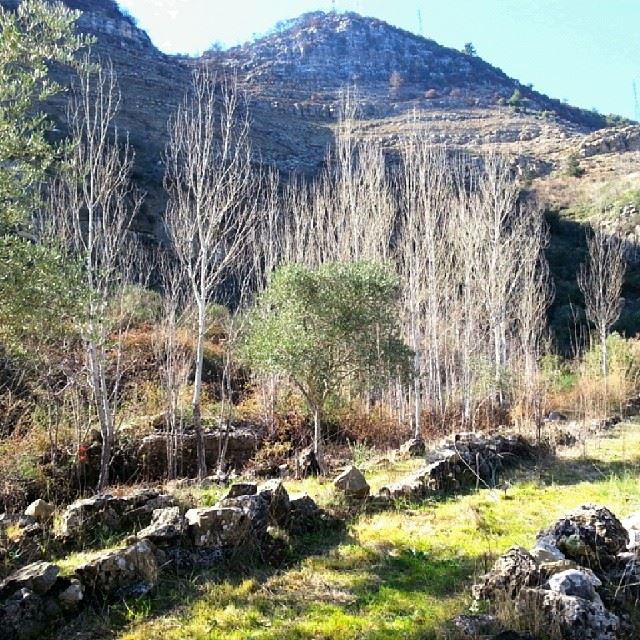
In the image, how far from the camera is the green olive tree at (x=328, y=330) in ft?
32.2

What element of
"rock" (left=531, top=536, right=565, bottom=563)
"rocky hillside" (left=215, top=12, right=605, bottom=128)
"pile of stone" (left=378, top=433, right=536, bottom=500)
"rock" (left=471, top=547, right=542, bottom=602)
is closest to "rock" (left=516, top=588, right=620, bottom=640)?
"rock" (left=471, top=547, right=542, bottom=602)

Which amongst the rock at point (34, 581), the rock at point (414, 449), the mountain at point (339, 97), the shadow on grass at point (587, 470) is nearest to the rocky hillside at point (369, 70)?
the mountain at point (339, 97)

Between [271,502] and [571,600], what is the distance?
11.1 feet

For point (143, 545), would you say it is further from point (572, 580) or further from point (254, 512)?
point (572, 580)

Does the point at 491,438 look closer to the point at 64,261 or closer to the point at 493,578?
the point at 493,578

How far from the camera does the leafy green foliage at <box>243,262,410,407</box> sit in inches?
386

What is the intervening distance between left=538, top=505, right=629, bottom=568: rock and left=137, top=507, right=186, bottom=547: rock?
3.33 m

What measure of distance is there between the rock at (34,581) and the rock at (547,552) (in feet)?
12.5

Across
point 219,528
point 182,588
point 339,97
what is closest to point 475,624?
point 182,588

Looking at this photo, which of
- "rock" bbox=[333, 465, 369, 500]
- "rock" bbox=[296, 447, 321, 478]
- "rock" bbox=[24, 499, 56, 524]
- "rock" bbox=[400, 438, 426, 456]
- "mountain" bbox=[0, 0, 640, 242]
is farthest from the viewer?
"mountain" bbox=[0, 0, 640, 242]

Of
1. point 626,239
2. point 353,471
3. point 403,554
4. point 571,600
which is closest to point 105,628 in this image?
point 403,554

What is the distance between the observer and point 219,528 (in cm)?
580

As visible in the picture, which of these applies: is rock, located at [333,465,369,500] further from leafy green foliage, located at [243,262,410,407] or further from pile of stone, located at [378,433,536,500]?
leafy green foliage, located at [243,262,410,407]

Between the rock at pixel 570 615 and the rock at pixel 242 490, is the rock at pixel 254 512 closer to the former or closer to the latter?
the rock at pixel 242 490
